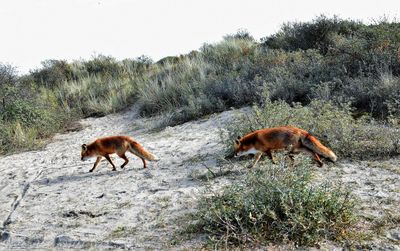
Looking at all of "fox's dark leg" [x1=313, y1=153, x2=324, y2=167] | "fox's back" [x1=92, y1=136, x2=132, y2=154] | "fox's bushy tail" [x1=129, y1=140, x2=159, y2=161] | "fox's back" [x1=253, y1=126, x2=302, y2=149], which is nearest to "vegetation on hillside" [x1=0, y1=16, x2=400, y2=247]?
"fox's dark leg" [x1=313, y1=153, x2=324, y2=167]

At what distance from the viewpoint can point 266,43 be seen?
738 inches

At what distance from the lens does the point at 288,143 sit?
6262 mm

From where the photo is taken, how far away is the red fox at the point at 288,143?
6.25 meters

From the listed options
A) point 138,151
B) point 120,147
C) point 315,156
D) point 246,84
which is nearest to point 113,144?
point 120,147

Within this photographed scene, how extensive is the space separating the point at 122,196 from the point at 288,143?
240cm

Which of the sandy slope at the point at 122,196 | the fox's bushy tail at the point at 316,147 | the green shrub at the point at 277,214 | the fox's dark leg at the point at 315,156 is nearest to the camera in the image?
the green shrub at the point at 277,214

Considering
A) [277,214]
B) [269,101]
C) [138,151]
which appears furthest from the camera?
[269,101]

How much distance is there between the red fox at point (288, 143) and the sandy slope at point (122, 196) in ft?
1.05

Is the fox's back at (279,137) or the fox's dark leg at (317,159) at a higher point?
the fox's back at (279,137)

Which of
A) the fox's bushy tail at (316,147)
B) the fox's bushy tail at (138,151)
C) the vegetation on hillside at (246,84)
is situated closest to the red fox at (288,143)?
the fox's bushy tail at (316,147)

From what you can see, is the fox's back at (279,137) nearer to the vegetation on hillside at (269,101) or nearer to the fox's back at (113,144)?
the vegetation on hillside at (269,101)

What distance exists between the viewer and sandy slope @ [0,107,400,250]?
5.09 meters

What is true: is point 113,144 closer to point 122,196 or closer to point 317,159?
point 122,196

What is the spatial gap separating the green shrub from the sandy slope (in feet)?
1.17
